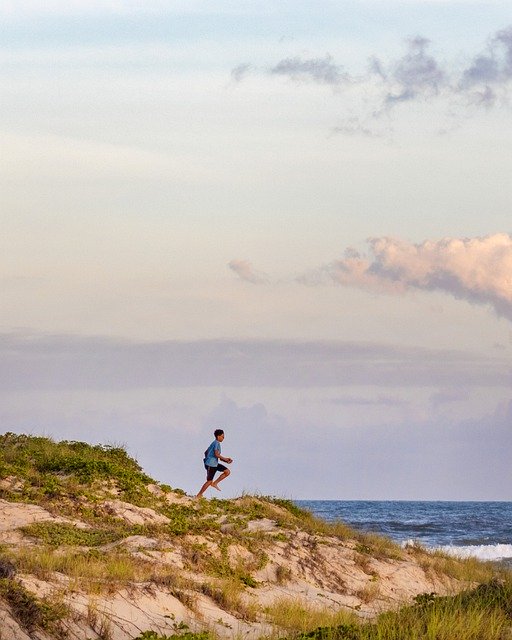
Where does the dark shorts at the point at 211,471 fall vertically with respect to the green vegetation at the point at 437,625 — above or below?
above

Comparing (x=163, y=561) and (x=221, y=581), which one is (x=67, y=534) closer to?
(x=163, y=561)

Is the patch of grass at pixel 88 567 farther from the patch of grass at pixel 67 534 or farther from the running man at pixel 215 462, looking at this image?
the running man at pixel 215 462

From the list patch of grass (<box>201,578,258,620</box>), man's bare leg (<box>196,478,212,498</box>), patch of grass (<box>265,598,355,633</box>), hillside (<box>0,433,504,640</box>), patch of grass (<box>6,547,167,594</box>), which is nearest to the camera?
hillside (<box>0,433,504,640</box>)

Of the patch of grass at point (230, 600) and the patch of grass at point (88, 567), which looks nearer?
the patch of grass at point (88, 567)

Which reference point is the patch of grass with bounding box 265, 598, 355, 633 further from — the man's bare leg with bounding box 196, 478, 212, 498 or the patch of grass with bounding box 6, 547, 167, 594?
the man's bare leg with bounding box 196, 478, 212, 498

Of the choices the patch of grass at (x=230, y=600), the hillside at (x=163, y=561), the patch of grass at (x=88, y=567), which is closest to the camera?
the hillside at (x=163, y=561)

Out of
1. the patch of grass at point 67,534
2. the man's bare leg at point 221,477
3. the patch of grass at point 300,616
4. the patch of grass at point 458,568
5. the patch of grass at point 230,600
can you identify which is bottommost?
the patch of grass at point 300,616

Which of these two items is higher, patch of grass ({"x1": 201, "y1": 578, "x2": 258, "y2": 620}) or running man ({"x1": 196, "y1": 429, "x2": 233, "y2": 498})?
running man ({"x1": 196, "y1": 429, "x2": 233, "y2": 498})

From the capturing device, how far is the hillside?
1680 cm

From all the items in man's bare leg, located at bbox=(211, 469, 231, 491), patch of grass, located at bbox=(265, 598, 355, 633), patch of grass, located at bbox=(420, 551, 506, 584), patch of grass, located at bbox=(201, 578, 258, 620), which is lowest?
patch of grass, located at bbox=(265, 598, 355, 633)

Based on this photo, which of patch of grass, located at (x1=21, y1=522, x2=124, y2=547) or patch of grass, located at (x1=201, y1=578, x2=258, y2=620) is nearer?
patch of grass, located at (x1=201, y1=578, x2=258, y2=620)

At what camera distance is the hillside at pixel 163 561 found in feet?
55.1

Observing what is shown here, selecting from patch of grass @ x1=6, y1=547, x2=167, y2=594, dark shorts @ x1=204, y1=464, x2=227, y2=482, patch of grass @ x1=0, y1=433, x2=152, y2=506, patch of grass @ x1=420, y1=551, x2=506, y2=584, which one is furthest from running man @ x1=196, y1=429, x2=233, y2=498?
patch of grass @ x1=6, y1=547, x2=167, y2=594

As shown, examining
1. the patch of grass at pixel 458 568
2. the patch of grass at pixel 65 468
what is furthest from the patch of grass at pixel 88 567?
the patch of grass at pixel 458 568
